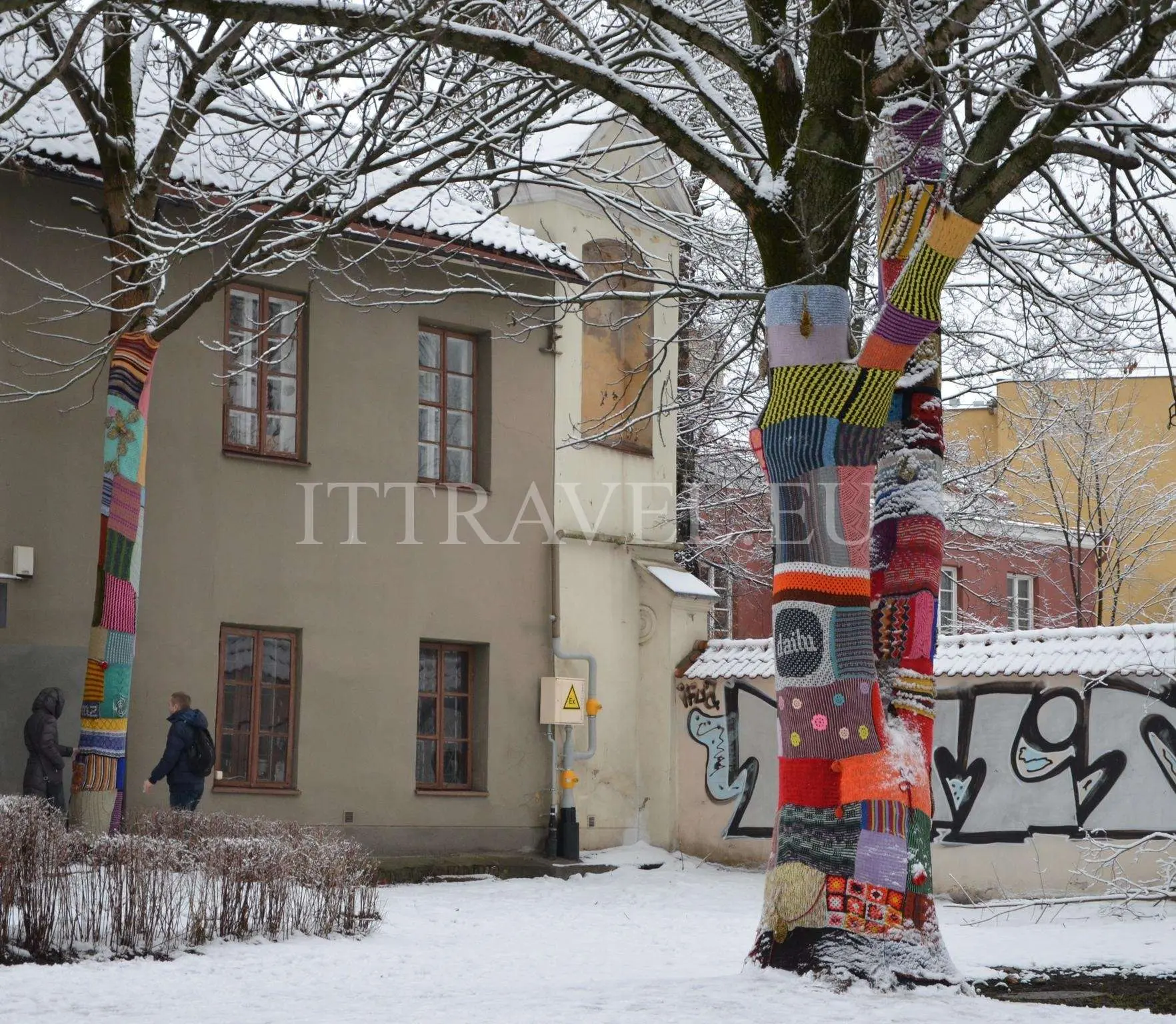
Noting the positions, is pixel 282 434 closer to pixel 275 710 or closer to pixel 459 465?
pixel 459 465

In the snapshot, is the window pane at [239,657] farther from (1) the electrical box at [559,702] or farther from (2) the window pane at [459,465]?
(1) the electrical box at [559,702]

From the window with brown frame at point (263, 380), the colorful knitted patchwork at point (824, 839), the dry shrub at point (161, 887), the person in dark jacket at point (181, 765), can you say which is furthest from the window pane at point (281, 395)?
the colorful knitted patchwork at point (824, 839)

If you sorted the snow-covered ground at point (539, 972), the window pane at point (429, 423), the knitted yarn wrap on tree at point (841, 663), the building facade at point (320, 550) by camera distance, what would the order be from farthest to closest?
1. the window pane at point (429, 423)
2. the building facade at point (320, 550)
3. the knitted yarn wrap on tree at point (841, 663)
4. the snow-covered ground at point (539, 972)

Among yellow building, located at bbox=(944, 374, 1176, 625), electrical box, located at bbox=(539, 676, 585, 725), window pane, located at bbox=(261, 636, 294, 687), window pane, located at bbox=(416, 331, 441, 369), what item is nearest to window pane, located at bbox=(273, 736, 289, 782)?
window pane, located at bbox=(261, 636, 294, 687)

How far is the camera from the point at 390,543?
1923cm

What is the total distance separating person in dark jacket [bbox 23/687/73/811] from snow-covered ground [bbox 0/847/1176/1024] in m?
3.24

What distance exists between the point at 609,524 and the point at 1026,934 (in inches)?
375

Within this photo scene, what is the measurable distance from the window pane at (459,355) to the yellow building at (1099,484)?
36.6 ft

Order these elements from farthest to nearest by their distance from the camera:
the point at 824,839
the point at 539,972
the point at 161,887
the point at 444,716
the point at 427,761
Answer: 1. the point at 444,716
2. the point at 427,761
3. the point at 539,972
4. the point at 161,887
5. the point at 824,839

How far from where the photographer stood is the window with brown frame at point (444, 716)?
770 inches

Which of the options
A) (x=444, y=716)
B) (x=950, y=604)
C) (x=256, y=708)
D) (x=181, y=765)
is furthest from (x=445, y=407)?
(x=950, y=604)

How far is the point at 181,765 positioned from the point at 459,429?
20.2 feet

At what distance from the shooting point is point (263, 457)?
59.5ft

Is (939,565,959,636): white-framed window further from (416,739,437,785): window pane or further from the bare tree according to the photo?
the bare tree
